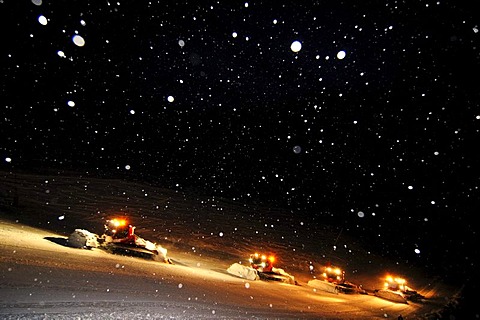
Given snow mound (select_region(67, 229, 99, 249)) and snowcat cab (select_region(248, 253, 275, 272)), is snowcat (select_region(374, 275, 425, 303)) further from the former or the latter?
snow mound (select_region(67, 229, 99, 249))

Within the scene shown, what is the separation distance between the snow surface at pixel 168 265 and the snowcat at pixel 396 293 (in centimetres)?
73

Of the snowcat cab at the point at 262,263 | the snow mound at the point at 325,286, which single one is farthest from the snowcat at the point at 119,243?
the snow mound at the point at 325,286

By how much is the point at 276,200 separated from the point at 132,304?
125 ft

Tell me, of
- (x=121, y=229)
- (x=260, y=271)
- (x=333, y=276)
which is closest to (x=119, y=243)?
(x=121, y=229)

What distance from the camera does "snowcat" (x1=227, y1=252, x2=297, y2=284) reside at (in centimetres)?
1270

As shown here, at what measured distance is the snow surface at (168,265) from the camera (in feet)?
15.8

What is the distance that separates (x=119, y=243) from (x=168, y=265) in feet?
6.78

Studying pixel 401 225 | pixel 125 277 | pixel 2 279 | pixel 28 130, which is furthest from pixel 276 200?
pixel 2 279

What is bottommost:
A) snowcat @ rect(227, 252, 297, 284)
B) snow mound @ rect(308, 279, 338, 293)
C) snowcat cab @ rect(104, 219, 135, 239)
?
snow mound @ rect(308, 279, 338, 293)

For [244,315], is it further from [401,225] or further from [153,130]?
[401,225]

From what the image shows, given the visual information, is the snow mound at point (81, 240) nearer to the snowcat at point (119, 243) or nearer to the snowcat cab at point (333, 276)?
the snowcat at point (119, 243)

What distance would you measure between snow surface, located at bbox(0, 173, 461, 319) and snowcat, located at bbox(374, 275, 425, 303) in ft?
2.38

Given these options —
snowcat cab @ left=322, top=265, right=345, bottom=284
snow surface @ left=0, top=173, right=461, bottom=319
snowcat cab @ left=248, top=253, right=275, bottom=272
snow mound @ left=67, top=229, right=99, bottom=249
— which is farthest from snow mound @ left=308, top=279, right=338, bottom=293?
snow mound @ left=67, top=229, right=99, bottom=249

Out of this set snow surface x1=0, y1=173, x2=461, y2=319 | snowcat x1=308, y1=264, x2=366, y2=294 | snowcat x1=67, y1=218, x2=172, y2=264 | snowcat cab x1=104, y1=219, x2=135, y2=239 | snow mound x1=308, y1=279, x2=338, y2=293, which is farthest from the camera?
snowcat x1=308, y1=264, x2=366, y2=294
